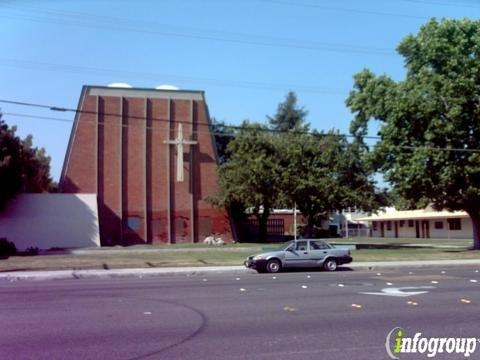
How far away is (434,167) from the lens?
3403 centimetres

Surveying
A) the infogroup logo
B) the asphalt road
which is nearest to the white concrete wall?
the asphalt road

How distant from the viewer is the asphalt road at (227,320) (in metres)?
8.03

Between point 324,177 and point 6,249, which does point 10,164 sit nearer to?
point 6,249

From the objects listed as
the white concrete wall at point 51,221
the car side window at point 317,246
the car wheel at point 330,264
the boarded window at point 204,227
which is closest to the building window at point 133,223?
the white concrete wall at point 51,221

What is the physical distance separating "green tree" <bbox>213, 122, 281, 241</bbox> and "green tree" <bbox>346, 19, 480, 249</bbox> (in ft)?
29.5

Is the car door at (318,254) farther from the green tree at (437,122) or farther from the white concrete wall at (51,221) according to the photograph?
the white concrete wall at (51,221)

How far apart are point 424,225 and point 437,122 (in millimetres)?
37570

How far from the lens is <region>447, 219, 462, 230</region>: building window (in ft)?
202

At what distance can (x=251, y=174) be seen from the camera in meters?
43.5

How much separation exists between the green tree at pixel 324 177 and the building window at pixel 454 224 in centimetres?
2097

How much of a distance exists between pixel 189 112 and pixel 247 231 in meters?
15.5

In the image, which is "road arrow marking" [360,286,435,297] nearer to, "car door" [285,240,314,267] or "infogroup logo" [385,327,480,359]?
"infogroup logo" [385,327,480,359]

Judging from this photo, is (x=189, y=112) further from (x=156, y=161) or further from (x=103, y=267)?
(x=103, y=267)

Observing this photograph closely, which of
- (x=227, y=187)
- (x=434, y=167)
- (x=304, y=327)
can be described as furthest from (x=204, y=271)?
(x=227, y=187)
